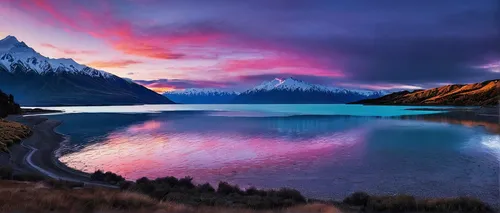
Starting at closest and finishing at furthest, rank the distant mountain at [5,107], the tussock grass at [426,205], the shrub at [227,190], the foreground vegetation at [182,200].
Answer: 1. the foreground vegetation at [182,200]
2. the tussock grass at [426,205]
3. the shrub at [227,190]
4. the distant mountain at [5,107]

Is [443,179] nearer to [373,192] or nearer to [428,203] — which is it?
[373,192]

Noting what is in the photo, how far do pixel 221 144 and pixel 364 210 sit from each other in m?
28.3

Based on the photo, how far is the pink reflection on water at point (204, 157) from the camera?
26.4 metres

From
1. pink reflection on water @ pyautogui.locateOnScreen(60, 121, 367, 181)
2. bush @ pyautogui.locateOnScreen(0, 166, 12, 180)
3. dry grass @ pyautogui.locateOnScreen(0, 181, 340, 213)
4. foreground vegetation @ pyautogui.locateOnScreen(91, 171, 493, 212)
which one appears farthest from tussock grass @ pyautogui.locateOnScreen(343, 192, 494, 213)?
bush @ pyautogui.locateOnScreen(0, 166, 12, 180)

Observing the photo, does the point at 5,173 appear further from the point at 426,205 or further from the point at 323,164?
the point at 426,205

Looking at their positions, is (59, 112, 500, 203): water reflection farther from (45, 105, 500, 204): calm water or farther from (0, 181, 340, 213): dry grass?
(0, 181, 340, 213): dry grass

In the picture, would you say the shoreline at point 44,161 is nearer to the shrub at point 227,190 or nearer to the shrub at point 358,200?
the shrub at point 227,190

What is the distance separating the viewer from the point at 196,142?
43.8m

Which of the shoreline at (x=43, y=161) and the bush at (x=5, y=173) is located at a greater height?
the bush at (x=5, y=173)

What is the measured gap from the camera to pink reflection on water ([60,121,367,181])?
26.4 meters

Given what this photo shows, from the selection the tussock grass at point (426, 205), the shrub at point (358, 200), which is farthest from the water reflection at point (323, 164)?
the tussock grass at point (426, 205)

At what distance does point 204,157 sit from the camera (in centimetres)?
3225

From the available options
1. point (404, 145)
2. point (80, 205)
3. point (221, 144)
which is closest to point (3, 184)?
point (80, 205)

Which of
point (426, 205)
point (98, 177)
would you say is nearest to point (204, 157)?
point (98, 177)
